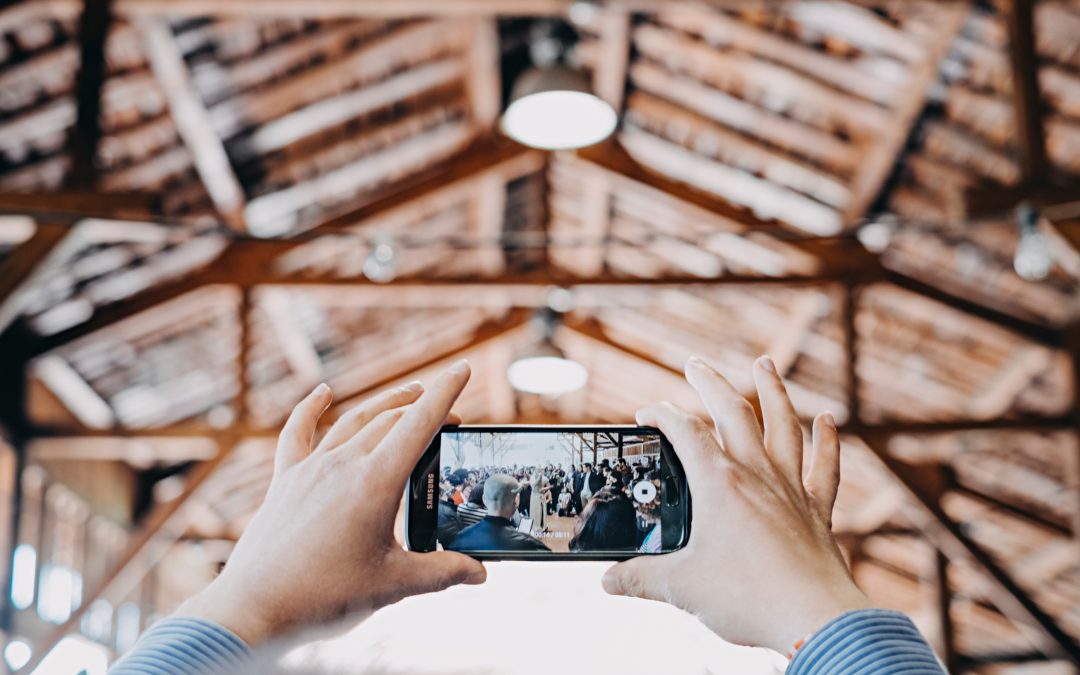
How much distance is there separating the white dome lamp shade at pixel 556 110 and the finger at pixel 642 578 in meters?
2.96

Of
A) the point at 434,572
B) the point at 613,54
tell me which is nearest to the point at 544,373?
the point at 613,54

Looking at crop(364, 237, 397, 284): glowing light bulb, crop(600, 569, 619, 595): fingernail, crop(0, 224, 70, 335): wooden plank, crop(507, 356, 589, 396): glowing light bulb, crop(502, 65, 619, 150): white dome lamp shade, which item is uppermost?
crop(364, 237, 397, 284): glowing light bulb

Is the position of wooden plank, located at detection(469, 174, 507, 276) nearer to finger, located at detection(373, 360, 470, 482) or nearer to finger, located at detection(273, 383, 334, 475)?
finger, located at detection(273, 383, 334, 475)

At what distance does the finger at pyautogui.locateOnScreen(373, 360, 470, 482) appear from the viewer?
601 millimetres

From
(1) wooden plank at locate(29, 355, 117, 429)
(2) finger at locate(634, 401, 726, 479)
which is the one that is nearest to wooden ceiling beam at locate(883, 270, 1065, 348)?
(1) wooden plank at locate(29, 355, 117, 429)

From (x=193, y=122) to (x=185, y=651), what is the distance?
481 cm

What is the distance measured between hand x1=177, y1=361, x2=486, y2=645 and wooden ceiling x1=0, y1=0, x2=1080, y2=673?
3131 mm

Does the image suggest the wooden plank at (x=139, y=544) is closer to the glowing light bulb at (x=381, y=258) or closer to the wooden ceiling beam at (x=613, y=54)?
the glowing light bulb at (x=381, y=258)

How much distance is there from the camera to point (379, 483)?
60 cm

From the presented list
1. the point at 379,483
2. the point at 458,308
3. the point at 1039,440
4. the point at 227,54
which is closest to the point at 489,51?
the point at 227,54

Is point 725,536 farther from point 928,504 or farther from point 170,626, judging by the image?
point 928,504

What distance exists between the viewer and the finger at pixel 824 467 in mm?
698

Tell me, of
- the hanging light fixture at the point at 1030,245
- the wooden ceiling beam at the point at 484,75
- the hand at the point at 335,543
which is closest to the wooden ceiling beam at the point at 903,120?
the hanging light fixture at the point at 1030,245

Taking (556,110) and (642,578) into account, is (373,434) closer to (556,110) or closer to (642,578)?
(642,578)
